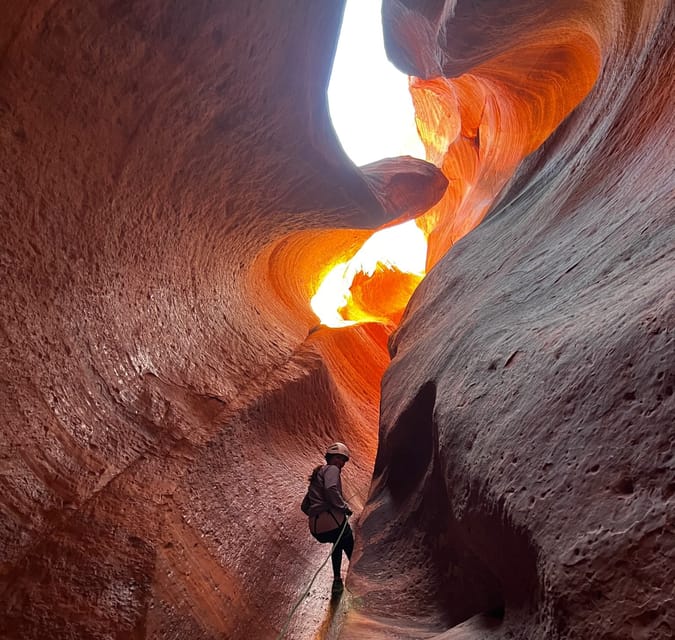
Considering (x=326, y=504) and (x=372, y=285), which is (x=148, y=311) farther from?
(x=372, y=285)

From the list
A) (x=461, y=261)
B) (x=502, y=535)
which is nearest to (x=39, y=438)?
(x=502, y=535)

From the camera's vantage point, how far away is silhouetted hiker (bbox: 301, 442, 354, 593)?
402cm

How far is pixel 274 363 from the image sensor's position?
6.56m

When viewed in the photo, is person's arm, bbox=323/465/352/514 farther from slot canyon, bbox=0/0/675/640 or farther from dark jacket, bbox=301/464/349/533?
slot canyon, bbox=0/0/675/640

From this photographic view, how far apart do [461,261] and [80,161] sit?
3746 mm

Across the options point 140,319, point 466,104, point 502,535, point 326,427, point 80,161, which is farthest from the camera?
point 466,104

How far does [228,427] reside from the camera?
5.23 meters

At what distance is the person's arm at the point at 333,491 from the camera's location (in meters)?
4.05

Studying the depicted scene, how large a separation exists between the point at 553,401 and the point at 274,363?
456 centimetres

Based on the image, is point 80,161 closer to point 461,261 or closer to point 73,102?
point 73,102

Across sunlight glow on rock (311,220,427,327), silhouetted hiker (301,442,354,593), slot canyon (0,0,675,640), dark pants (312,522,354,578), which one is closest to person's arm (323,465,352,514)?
silhouetted hiker (301,442,354,593)

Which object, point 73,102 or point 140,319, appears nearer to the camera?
point 73,102

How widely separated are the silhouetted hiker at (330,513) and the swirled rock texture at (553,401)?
0.21 meters

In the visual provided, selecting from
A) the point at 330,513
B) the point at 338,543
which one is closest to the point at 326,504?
the point at 330,513
